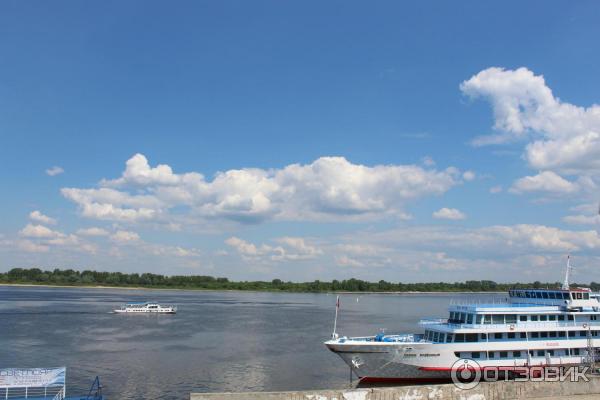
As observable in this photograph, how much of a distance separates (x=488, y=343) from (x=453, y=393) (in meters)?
20.1

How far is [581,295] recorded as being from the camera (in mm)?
54688

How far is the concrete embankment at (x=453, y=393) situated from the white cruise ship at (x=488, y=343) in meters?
15.7

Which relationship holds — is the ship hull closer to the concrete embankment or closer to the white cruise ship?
the white cruise ship

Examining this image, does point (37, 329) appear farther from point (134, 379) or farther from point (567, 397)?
point (567, 397)

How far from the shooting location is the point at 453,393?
107 feet

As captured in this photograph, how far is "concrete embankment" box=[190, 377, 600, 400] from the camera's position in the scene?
101 ft

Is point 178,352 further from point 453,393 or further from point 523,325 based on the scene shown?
point 453,393

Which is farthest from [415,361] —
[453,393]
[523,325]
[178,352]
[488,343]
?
[178,352]

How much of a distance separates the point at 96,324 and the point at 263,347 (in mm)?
50013

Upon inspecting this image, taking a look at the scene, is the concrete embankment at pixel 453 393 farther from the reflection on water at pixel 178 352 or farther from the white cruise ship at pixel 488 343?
the reflection on water at pixel 178 352

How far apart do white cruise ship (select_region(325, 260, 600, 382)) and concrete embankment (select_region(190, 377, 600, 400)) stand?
15703 millimetres

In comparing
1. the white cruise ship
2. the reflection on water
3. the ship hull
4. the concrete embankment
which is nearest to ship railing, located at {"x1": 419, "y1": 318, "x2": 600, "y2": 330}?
the white cruise ship

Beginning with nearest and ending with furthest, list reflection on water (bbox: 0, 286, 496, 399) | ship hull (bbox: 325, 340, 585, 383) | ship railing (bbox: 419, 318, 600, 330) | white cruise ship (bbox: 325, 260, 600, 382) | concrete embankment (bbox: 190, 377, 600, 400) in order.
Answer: concrete embankment (bbox: 190, 377, 600, 400)
ship hull (bbox: 325, 340, 585, 383)
white cruise ship (bbox: 325, 260, 600, 382)
ship railing (bbox: 419, 318, 600, 330)
reflection on water (bbox: 0, 286, 496, 399)

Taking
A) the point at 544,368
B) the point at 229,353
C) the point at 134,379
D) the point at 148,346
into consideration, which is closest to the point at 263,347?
the point at 229,353
